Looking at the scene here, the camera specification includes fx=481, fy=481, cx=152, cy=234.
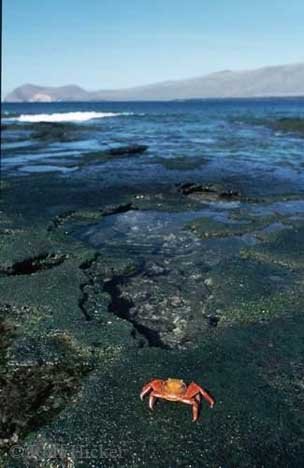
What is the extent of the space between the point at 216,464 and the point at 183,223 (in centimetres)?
779

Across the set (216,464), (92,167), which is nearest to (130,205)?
(92,167)

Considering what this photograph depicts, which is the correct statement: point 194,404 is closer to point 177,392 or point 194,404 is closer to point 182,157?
point 177,392

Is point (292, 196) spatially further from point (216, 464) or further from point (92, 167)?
point (216, 464)

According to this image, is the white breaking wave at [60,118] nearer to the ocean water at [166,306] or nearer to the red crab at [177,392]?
the ocean water at [166,306]

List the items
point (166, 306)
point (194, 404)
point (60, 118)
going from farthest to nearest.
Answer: point (60, 118), point (166, 306), point (194, 404)

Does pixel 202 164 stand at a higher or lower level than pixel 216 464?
higher

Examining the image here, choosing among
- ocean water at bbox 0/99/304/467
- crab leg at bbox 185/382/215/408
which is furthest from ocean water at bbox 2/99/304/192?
crab leg at bbox 185/382/215/408

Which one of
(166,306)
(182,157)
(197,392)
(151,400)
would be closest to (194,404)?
(197,392)

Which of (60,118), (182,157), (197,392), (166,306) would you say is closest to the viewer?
(197,392)

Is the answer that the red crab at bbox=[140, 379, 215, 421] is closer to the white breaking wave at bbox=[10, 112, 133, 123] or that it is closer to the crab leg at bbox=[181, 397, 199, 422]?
the crab leg at bbox=[181, 397, 199, 422]

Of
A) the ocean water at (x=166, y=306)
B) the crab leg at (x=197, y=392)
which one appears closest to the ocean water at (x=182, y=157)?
the ocean water at (x=166, y=306)

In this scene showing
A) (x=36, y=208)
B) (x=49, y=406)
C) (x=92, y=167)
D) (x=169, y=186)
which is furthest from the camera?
(x=92, y=167)

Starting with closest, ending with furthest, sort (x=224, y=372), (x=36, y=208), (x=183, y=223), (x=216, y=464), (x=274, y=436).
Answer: (x=216, y=464)
(x=274, y=436)
(x=224, y=372)
(x=183, y=223)
(x=36, y=208)

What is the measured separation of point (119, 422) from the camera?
447 cm
